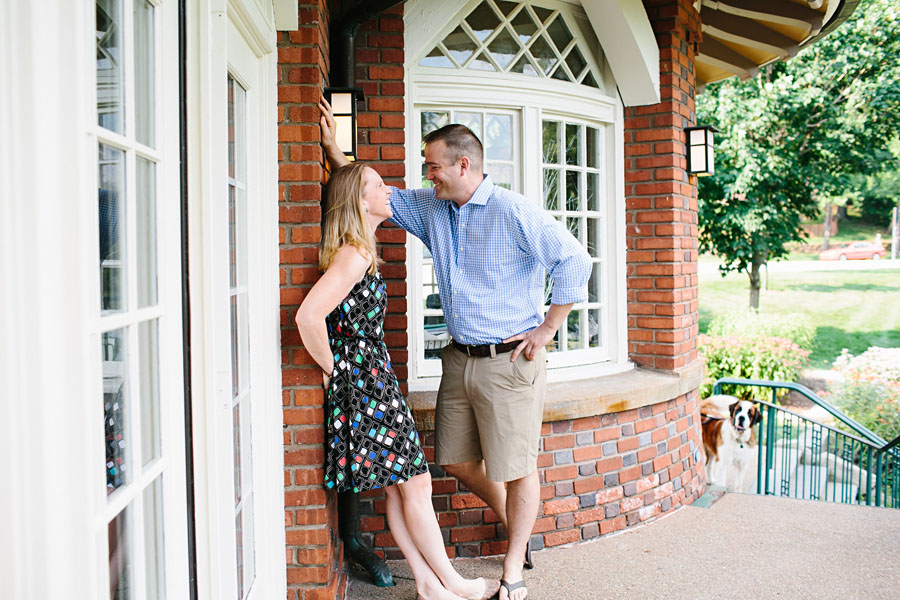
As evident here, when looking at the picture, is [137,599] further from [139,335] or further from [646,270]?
[646,270]

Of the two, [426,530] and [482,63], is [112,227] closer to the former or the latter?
[426,530]

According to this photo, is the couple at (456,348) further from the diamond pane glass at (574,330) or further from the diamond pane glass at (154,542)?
the diamond pane glass at (574,330)

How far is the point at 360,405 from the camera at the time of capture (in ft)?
8.76

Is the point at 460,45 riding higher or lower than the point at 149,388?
higher

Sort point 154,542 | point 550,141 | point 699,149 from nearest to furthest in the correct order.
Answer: point 154,542 < point 550,141 < point 699,149

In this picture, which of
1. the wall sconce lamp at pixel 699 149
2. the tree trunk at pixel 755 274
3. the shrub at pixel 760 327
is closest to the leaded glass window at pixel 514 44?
the wall sconce lamp at pixel 699 149

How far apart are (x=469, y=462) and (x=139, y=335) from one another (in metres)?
2.04

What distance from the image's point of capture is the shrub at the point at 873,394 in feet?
27.4

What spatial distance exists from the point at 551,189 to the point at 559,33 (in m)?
0.88

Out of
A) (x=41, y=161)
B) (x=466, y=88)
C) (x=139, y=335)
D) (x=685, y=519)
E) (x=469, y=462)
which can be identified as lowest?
(x=685, y=519)

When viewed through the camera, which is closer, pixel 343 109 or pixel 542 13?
pixel 343 109

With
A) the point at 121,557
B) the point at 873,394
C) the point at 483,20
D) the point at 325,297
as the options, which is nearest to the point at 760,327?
the point at 873,394

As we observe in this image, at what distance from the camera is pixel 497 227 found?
3.07 m

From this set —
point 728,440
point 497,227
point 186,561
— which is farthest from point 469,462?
point 728,440
